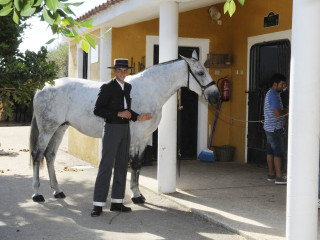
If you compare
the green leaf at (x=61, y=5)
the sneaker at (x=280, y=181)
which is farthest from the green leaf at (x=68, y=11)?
the sneaker at (x=280, y=181)

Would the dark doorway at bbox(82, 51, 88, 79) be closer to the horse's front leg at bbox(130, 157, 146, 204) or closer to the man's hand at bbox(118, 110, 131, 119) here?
the horse's front leg at bbox(130, 157, 146, 204)

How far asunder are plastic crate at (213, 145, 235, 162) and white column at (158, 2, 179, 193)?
11.5 ft

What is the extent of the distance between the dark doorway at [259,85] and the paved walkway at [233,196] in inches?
16.4

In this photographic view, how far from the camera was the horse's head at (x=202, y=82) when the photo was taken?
684 cm

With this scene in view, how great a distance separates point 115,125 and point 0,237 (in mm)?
1939

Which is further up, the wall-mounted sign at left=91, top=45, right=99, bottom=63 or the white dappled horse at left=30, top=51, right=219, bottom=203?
the wall-mounted sign at left=91, top=45, right=99, bottom=63

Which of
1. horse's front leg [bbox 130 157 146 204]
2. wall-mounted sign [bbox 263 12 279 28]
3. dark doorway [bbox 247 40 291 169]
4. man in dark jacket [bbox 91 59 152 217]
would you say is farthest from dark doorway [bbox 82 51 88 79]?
man in dark jacket [bbox 91 59 152 217]

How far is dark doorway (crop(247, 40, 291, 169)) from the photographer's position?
387 inches

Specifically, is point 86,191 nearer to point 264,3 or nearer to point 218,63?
point 218,63

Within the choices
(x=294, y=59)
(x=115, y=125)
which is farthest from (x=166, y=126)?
(x=294, y=59)

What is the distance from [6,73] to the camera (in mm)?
5625

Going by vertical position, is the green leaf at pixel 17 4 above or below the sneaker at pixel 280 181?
above

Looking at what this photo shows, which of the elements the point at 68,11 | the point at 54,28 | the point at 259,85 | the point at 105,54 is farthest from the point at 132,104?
the point at 259,85

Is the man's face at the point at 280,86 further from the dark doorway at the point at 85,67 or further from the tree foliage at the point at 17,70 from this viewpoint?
the dark doorway at the point at 85,67
